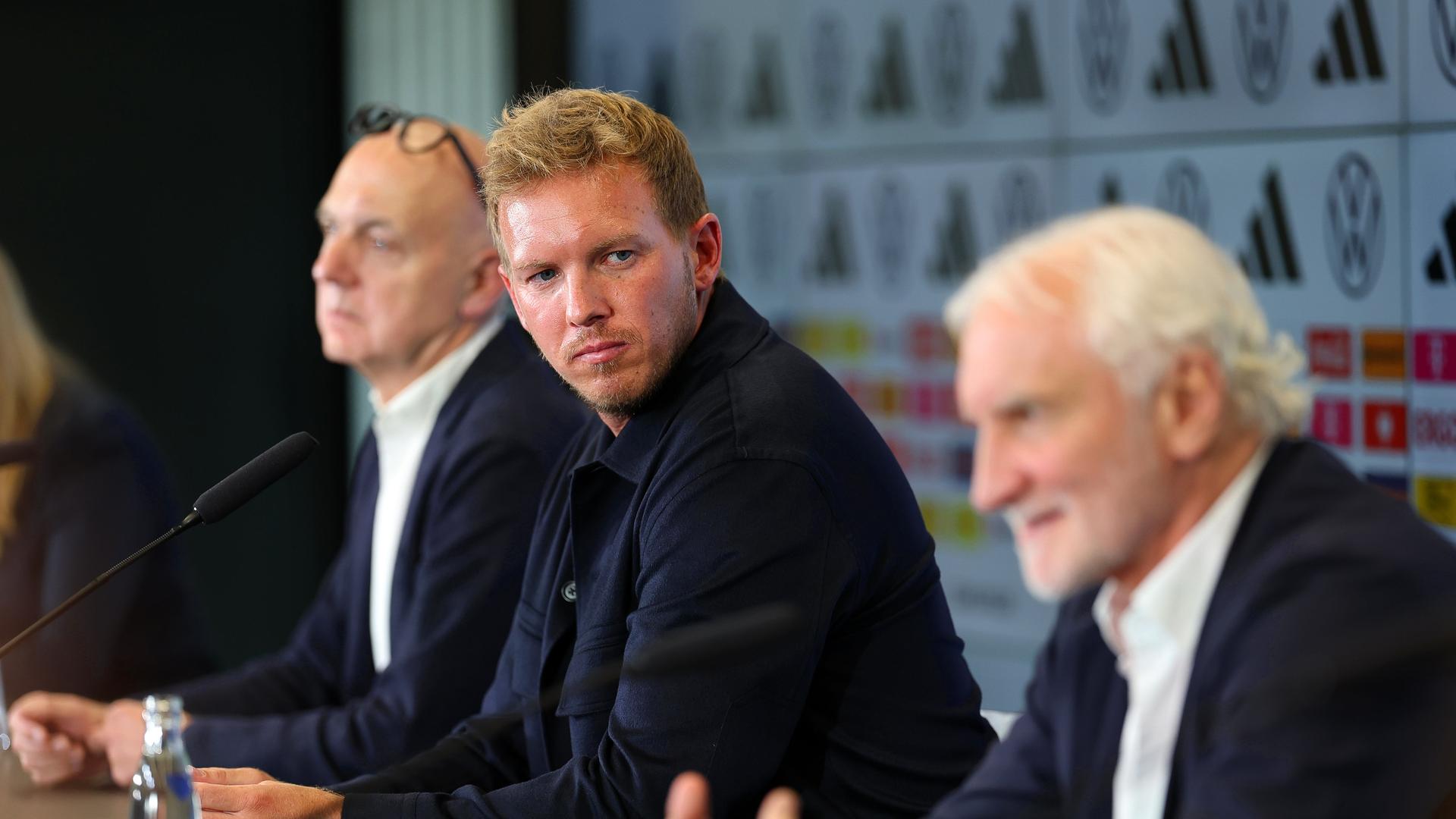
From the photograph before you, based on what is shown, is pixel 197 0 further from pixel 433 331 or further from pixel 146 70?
pixel 433 331

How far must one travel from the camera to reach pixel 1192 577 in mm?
1173

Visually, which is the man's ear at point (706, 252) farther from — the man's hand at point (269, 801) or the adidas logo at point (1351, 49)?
the adidas logo at point (1351, 49)

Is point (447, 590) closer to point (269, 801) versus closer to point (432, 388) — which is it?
point (432, 388)

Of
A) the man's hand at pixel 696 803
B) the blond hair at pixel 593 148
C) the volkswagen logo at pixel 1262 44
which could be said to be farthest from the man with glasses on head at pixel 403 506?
the volkswagen logo at pixel 1262 44

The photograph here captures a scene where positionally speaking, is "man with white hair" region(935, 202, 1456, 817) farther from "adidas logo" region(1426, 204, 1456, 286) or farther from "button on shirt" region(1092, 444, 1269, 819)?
"adidas logo" region(1426, 204, 1456, 286)

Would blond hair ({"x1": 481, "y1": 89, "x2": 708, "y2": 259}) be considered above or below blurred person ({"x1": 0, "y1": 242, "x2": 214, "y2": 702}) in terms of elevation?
above

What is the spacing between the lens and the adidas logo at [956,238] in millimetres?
3426

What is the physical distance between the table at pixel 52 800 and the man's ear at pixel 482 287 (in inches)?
32.8

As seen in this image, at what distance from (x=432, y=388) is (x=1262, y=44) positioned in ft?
5.28

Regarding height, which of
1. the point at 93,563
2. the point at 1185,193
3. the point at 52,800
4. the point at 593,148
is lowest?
the point at 52,800

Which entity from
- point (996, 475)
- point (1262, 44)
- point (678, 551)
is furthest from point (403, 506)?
point (1262, 44)

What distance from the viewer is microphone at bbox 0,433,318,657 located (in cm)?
166

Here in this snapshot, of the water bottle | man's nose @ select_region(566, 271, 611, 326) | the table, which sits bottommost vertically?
the table

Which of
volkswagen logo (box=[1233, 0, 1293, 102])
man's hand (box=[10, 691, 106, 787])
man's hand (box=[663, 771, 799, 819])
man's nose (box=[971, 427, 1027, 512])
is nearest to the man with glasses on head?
man's hand (box=[10, 691, 106, 787])
